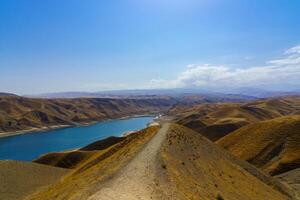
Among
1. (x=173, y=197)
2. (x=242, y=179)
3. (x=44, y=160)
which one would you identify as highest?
(x=173, y=197)

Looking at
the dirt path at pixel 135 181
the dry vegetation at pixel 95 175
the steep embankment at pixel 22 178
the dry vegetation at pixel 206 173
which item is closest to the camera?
the dirt path at pixel 135 181

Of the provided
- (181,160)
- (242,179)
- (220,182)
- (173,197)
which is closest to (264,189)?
(242,179)

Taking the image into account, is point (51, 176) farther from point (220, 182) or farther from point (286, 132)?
point (286, 132)

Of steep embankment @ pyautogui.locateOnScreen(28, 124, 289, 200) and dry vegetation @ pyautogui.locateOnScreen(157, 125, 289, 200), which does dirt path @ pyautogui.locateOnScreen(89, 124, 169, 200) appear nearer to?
steep embankment @ pyautogui.locateOnScreen(28, 124, 289, 200)

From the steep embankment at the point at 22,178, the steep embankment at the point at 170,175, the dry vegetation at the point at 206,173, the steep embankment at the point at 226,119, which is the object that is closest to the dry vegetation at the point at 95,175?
the steep embankment at the point at 170,175

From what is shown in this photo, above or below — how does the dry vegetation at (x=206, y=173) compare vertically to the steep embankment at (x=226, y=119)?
above

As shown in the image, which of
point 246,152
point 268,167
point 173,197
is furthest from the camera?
point 246,152

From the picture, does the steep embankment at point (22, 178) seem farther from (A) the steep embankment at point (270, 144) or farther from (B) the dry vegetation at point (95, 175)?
(A) the steep embankment at point (270, 144)
